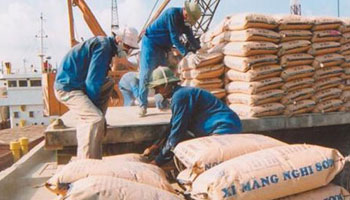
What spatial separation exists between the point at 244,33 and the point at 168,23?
90 centimetres

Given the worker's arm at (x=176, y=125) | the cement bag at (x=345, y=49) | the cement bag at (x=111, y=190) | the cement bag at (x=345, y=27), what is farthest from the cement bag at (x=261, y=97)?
the cement bag at (x=111, y=190)

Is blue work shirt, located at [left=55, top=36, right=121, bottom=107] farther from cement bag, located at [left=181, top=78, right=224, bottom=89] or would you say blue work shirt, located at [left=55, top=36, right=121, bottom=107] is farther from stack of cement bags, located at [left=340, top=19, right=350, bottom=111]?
stack of cement bags, located at [left=340, top=19, right=350, bottom=111]

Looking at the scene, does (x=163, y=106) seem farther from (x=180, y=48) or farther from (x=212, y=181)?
(x=212, y=181)

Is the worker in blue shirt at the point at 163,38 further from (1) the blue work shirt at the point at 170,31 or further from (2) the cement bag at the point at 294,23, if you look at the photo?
(2) the cement bag at the point at 294,23

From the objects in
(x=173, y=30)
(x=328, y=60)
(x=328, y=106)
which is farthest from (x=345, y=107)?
(x=173, y=30)

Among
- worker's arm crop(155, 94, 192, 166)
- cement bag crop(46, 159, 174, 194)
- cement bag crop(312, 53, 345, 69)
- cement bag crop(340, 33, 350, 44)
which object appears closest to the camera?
cement bag crop(46, 159, 174, 194)

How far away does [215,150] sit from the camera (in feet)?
9.24

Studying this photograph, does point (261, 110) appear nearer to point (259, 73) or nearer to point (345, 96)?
point (259, 73)

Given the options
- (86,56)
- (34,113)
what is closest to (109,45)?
(86,56)

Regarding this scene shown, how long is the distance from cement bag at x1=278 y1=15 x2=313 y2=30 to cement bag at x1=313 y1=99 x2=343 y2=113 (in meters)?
0.88

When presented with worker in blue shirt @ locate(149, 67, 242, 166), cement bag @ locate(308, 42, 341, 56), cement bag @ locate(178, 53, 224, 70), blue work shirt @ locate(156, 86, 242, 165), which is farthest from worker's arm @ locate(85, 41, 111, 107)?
cement bag @ locate(308, 42, 341, 56)

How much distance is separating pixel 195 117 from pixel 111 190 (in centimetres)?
138

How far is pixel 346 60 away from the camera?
16.7 ft

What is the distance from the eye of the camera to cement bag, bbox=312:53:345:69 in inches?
191
